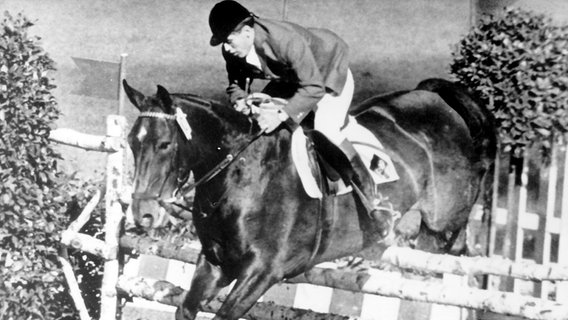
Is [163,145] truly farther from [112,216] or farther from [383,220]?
[383,220]

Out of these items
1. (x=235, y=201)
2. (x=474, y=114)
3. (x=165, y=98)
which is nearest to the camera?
(x=165, y=98)

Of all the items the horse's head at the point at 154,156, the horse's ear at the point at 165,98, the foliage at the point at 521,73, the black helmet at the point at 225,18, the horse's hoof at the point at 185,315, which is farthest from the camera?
the foliage at the point at 521,73

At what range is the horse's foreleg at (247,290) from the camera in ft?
11.4

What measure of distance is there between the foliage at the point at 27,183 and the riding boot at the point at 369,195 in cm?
189

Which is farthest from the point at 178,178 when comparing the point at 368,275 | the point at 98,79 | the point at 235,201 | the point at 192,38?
the point at 192,38

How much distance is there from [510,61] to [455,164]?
76 cm

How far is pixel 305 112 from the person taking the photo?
146 inches

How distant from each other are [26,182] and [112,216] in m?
0.56

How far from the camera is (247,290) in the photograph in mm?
3521

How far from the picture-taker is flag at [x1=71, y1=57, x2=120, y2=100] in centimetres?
446

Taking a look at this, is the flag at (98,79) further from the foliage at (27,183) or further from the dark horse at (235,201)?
the dark horse at (235,201)

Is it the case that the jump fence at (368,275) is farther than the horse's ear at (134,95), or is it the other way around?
the jump fence at (368,275)

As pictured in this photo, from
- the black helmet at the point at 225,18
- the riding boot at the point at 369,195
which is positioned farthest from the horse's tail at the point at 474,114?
the black helmet at the point at 225,18

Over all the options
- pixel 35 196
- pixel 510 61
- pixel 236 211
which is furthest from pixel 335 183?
pixel 35 196
